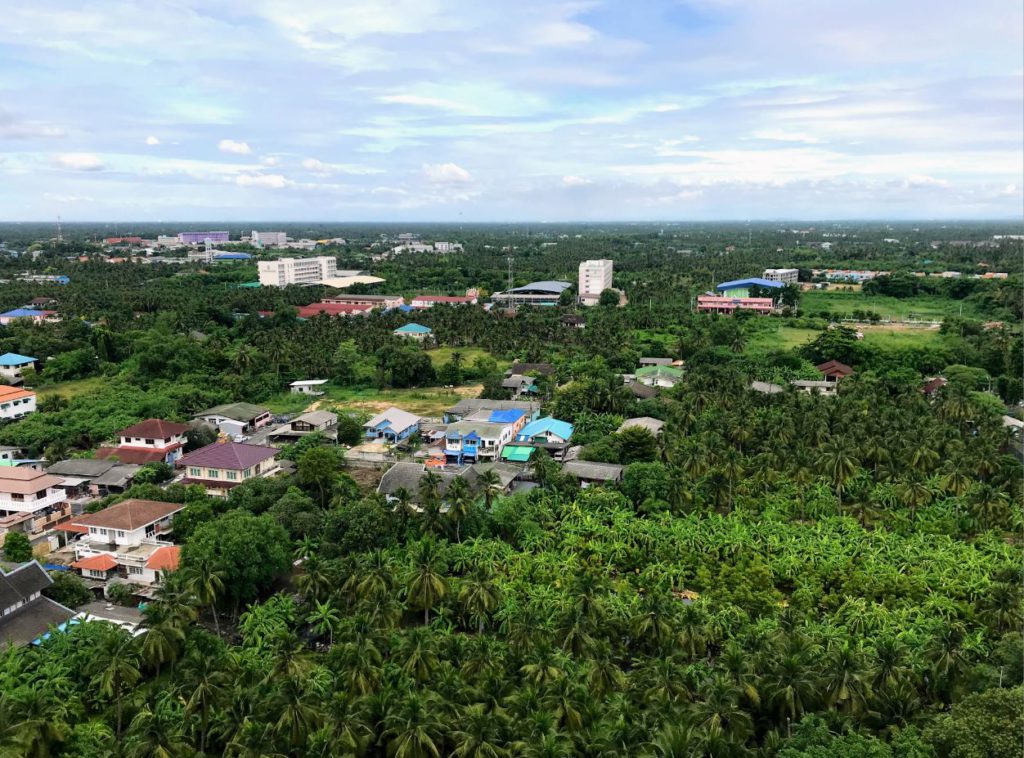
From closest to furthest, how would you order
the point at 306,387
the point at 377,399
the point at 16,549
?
the point at 16,549, the point at 377,399, the point at 306,387

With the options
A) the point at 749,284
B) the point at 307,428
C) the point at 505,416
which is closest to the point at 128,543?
the point at 307,428

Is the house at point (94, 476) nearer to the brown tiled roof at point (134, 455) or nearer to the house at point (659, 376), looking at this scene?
the brown tiled roof at point (134, 455)

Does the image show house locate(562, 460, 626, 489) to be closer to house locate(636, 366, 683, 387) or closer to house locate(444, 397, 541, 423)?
house locate(444, 397, 541, 423)

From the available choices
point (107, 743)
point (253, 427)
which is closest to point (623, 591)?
point (107, 743)

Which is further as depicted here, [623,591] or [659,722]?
[623,591]

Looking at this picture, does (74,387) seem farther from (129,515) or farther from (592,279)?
(592,279)

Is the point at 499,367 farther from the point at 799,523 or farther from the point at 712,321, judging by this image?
the point at 799,523

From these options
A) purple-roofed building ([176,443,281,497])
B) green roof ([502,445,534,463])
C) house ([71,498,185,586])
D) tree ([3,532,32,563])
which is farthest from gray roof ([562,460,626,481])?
tree ([3,532,32,563])

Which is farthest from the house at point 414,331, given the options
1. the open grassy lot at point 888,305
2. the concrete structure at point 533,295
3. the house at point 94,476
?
the open grassy lot at point 888,305
